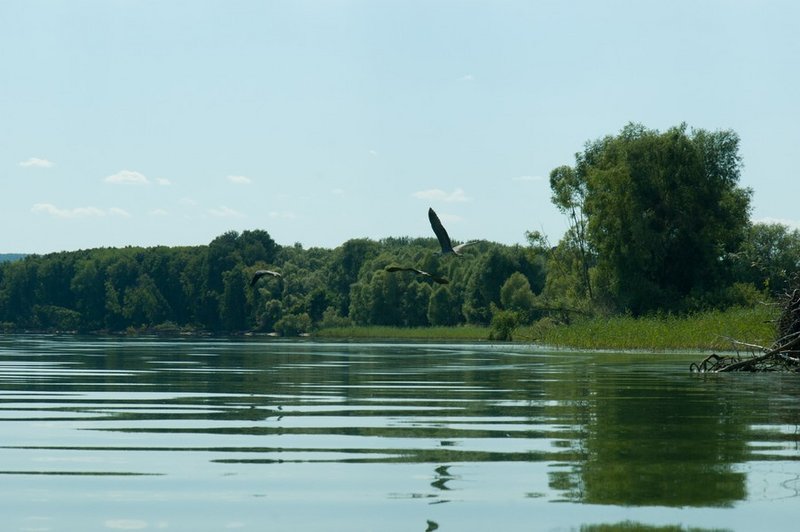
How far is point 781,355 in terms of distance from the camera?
4369 centimetres

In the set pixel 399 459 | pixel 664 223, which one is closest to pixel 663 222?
pixel 664 223

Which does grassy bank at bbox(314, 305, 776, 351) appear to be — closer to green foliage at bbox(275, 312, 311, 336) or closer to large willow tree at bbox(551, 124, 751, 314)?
large willow tree at bbox(551, 124, 751, 314)

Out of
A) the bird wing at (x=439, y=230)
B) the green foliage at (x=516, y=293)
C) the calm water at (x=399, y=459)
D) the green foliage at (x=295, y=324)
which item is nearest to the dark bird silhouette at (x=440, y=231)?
the bird wing at (x=439, y=230)

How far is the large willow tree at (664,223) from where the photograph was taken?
8950cm

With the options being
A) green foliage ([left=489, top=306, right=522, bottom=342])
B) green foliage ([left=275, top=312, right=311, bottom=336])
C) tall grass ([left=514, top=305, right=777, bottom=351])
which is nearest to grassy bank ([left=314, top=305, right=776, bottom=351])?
tall grass ([left=514, top=305, right=777, bottom=351])

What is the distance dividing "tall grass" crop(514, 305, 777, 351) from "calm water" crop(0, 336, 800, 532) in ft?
95.7

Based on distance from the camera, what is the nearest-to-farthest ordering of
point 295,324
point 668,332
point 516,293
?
point 668,332 → point 516,293 → point 295,324

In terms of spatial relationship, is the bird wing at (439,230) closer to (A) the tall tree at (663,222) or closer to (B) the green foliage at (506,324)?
(A) the tall tree at (663,222)

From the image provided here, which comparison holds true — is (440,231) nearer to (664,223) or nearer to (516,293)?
(664,223)

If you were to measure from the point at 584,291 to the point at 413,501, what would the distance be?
9407 centimetres

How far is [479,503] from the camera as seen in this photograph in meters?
13.2

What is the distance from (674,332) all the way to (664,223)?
2138cm

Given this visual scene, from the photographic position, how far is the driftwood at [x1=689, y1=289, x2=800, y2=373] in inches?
1663

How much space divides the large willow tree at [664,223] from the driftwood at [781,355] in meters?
43.8
